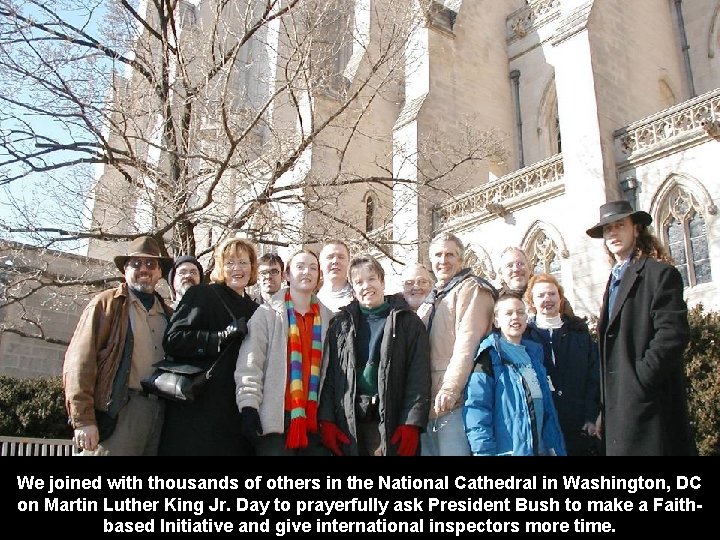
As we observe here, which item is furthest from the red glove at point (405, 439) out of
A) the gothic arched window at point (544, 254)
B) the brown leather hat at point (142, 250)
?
the gothic arched window at point (544, 254)

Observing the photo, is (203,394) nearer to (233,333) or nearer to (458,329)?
(233,333)

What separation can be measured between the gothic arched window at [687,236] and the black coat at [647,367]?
8356mm

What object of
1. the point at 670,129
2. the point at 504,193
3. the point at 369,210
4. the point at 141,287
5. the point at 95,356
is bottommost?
the point at 95,356

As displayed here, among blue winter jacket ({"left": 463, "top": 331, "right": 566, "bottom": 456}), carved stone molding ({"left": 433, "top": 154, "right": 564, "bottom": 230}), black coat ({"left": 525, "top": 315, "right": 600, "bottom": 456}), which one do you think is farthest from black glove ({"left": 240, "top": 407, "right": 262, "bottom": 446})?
carved stone molding ({"left": 433, "top": 154, "right": 564, "bottom": 230})

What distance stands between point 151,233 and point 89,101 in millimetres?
2660

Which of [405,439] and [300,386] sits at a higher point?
[300,386]

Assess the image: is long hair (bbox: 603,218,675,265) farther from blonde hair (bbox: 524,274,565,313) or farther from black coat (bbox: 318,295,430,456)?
black coat (bbox: 318,295,430,456)

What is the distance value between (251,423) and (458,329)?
4.14ft

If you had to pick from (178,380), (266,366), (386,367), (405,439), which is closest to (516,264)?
(386,367)

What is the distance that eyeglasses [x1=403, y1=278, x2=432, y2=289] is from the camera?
14.0 feet

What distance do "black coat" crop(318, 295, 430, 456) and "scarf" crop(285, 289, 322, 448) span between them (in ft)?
0.20

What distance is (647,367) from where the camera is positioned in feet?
10.7
